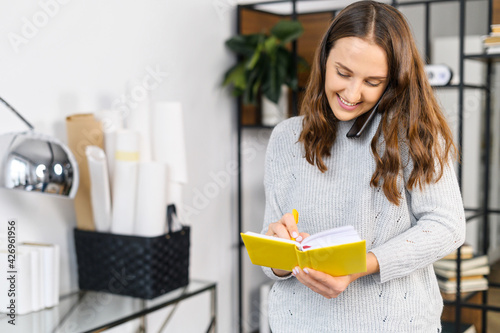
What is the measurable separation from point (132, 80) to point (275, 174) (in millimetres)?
1016

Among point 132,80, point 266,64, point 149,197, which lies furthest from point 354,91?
point 266,64

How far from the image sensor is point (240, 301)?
2.76 meters

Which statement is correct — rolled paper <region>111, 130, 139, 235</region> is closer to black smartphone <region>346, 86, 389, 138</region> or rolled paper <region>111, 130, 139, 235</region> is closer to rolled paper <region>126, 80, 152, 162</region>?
rolled paper <region>126, 80, 152, 162</region>

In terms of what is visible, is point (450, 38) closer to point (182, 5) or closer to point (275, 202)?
point (182, 5)

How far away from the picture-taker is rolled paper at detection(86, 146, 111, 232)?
1.71 m

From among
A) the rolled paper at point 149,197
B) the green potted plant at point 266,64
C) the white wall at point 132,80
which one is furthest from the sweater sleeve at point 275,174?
the green potted plant at point 266,64

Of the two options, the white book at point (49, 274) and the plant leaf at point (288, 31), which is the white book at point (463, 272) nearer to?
the plant leaf at point (288, 31)

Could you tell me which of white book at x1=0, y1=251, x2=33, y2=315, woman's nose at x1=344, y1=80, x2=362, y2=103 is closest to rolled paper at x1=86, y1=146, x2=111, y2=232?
white book at x1=0, y1=251, x2=33, y2=315

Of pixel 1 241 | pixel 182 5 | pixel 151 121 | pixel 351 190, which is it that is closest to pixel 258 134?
pixel 182 5

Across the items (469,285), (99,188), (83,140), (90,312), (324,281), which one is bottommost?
(469,285)

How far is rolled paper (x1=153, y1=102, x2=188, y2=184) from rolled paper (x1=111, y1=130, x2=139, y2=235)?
0.17 m

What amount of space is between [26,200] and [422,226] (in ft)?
3.86

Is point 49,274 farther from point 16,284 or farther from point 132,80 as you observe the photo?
point 132,80

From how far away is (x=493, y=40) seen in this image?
2342 mm
